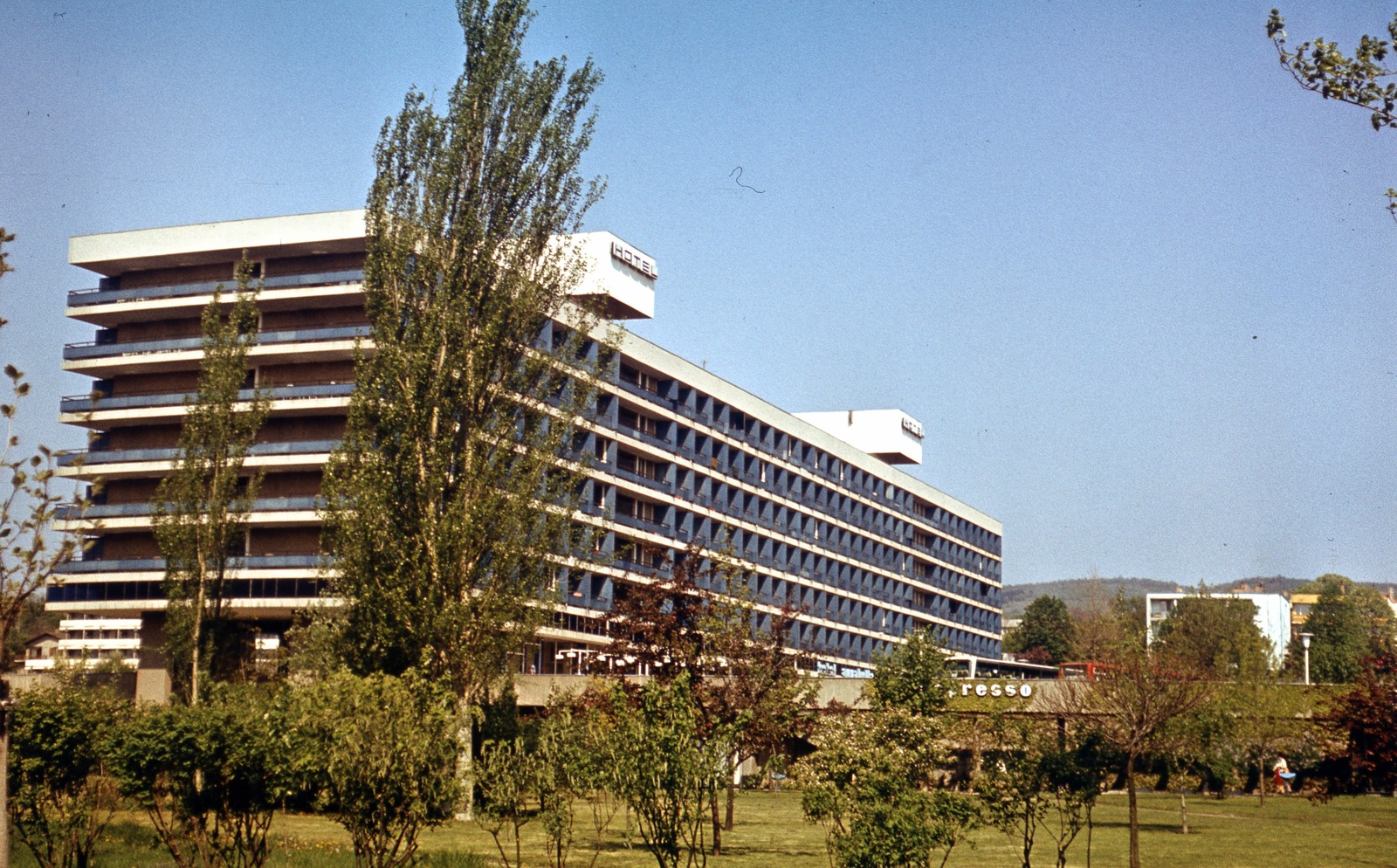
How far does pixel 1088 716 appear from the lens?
41.3 m

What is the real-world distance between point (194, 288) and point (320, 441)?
11.4 metres

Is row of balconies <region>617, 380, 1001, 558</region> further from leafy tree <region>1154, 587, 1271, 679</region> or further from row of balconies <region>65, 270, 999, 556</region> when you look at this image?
leafy tree <region>1154, 587, 1271, 679</region>

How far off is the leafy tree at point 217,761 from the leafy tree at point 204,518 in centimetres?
2723

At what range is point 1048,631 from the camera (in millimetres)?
154000

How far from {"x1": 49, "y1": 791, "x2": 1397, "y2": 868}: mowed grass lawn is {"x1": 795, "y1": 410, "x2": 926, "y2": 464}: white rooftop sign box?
230 ft

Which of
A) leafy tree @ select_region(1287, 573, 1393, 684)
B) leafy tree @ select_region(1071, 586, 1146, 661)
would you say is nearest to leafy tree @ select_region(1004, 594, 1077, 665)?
leafy tree @ select_region(1071, 586, 1146, 661)

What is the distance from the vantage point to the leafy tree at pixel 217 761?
2158cm

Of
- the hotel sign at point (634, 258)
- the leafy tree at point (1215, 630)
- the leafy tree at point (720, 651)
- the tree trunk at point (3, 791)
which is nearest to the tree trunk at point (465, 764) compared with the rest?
the leafy tree at point (720, 651)

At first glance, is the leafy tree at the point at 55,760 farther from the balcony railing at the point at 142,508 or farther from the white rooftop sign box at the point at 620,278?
the white rooftop sign box at the point at 620,278

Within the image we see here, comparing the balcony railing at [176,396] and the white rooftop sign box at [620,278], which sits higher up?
the white rooftop sign box at [620,278]

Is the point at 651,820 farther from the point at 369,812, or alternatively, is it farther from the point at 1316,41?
the point at 1316,41

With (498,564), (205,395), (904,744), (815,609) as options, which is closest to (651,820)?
(904,744)

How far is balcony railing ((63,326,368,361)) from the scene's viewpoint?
65.1m

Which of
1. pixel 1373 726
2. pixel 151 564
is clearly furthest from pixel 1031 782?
pixel 151 564
